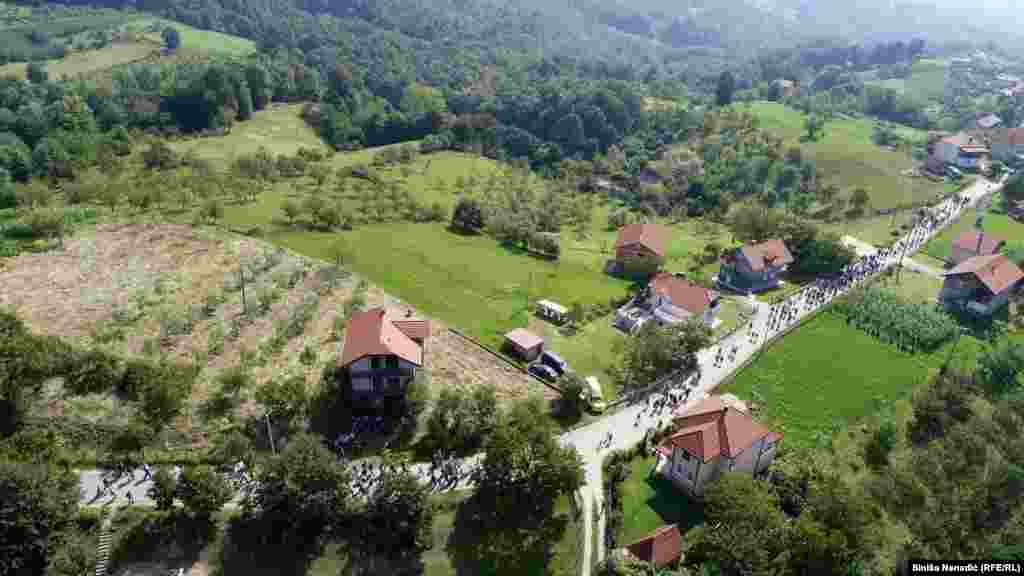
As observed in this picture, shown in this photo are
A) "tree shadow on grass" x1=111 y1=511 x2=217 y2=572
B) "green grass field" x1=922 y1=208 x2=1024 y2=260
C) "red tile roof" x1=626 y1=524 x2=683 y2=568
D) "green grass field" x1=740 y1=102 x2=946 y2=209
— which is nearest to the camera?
"tree shadow on grass" x1=111 y1=511 x2=217 y2=572

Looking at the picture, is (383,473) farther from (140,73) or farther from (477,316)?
(140,73)

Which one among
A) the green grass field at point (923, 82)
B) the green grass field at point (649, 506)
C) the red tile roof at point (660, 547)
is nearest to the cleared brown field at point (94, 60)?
the green grass field at point (649, 506)

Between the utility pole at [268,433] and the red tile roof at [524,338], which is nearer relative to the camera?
the utility pole at [268,433]

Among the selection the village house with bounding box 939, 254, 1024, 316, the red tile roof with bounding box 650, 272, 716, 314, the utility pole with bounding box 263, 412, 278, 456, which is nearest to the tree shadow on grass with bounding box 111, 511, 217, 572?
the utility pole with bounding box 263, 412, 278, 456

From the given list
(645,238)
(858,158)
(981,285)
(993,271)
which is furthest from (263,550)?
(858,158)

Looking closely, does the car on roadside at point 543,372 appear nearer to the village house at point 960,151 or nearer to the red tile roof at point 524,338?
the red tile roof at point 524,338

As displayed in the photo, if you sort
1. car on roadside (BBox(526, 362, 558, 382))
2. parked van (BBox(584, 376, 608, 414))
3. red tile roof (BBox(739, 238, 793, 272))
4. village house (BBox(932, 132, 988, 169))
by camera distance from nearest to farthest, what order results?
parked van (BBox(584, 376, 608, 414))
car on roadside (BBox(526, 362, 558, 382))
red tile roof (BBox(739, 238, 793, 272))
village house (BBox(932, 132, 988, 169))

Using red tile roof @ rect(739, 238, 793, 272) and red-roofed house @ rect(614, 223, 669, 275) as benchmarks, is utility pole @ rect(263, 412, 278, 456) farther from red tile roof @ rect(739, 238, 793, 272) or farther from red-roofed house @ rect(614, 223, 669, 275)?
red tile roof @ rect(739, 238, 793, 272)
